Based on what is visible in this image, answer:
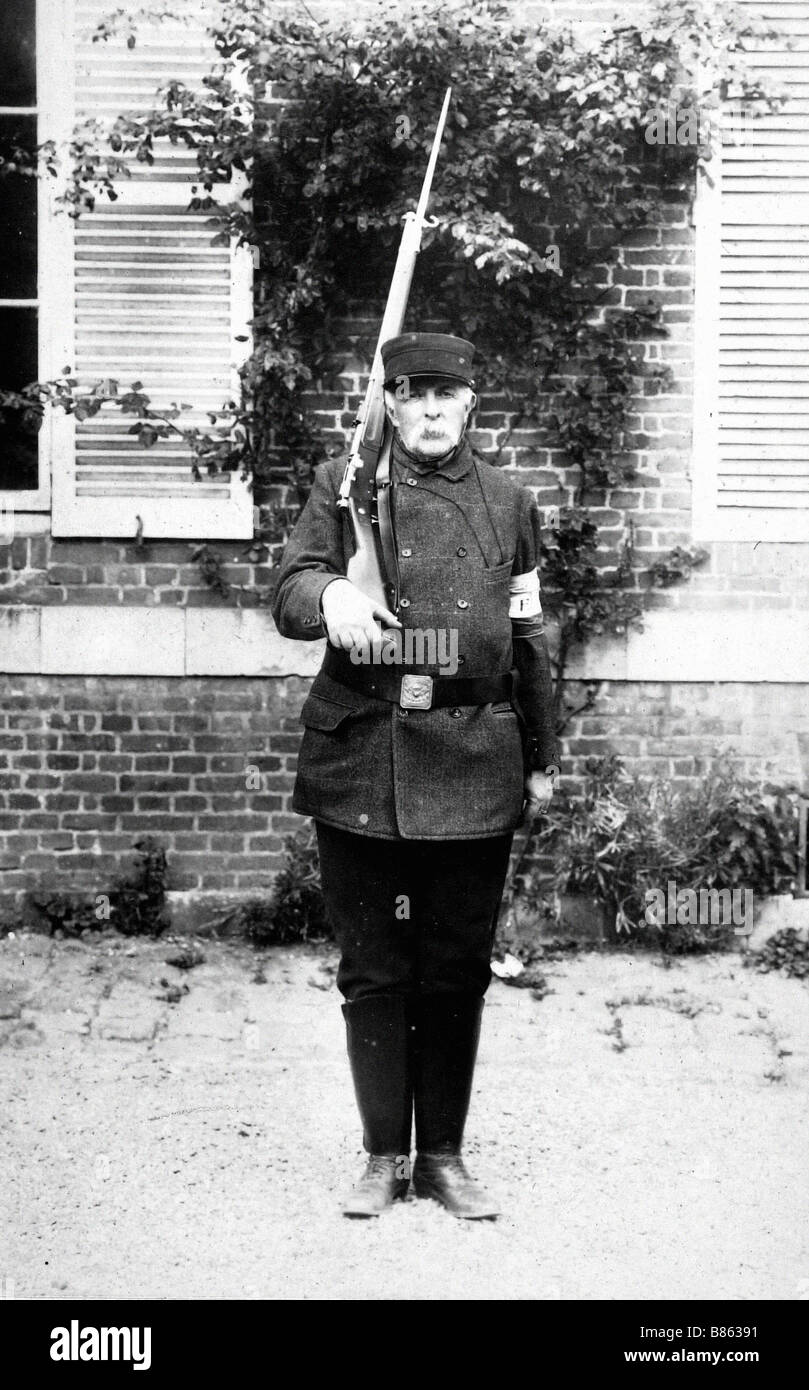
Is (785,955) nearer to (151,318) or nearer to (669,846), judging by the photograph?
(669,846)

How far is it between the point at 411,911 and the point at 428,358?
4.45 ft

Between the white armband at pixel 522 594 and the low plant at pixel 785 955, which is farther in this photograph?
the low plant at pixel 785 955

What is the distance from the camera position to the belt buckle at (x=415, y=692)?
3398mm

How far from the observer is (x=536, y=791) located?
145 inches

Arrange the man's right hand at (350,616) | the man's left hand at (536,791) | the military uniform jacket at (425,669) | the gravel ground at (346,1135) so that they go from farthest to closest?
the man's left hand at (536,791) → the military uniform jacket at (425,669) → the gravel ground at (346,1135) → the man's right hand at (350,616)

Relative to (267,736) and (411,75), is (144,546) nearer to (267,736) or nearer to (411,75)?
(267,736)

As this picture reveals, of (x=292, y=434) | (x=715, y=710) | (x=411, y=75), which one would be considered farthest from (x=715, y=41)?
(x=715, y=710)

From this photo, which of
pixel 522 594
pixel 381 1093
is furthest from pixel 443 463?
pixel 381 1093

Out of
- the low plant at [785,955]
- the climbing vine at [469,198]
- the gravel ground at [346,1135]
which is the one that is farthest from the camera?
the low plant at [785,955]

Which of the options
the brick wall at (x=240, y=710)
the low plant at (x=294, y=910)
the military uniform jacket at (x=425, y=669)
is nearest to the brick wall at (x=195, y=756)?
the brick wall at (x=240, y=710)

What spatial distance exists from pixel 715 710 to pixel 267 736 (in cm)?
190

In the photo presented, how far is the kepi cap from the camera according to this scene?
132 inches

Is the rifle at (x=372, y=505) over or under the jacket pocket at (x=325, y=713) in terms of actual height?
over

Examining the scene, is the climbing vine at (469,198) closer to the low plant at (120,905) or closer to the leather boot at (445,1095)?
the low plant at (120,905)
